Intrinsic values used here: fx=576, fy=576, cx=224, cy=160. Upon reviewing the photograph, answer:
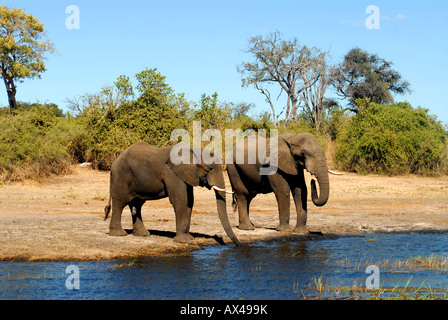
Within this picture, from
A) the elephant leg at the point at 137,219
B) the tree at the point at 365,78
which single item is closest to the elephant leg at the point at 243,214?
the elephant leg at the point at 137,219

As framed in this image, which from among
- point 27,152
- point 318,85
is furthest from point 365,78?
point 27,152

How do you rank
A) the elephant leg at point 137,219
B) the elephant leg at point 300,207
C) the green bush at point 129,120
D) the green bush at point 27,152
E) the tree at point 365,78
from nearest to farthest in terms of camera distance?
the elephant leg at point 137,219 < the elephant leg at point 300,207 < the green bush at point 27,152 < the green bush at point 129,120 < the tree at point 365,78

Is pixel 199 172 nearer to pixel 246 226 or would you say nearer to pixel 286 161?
pixel 286 161

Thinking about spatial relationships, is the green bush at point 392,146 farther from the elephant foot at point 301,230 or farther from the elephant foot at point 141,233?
the elephant foot at point 141,233

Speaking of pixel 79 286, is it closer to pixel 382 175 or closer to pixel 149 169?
pixel 149 169

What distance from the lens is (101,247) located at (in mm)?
11570

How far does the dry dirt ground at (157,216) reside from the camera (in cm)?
1166

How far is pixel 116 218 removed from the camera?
12805 millimetres

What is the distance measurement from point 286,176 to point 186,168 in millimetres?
3084

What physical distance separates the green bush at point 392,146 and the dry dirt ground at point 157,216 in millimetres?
3460

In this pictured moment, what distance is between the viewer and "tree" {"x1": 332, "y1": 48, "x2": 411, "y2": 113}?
55438 millimetres
